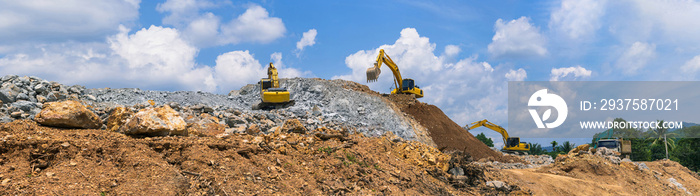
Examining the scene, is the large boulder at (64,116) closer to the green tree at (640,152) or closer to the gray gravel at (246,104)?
the gray gravel at (246,104)

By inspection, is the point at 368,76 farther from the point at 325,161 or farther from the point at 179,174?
the point at 179,174

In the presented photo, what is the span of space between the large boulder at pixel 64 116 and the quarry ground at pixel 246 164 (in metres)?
0.18

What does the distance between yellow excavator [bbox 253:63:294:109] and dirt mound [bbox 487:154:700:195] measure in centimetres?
1054

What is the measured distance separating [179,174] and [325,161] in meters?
3.37

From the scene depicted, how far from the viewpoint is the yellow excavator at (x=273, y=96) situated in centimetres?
2123

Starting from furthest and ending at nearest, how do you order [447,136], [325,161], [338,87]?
[338,87] → [447,136] → [325,161]

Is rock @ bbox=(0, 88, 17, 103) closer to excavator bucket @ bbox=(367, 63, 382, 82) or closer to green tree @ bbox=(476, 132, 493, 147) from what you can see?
excavator bucket @ bbox=(367, 63, 382, 82)

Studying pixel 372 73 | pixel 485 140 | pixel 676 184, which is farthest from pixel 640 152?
pixel 372 73

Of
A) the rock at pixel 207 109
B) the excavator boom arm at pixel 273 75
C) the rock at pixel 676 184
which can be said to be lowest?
the rock at pixel 676 184

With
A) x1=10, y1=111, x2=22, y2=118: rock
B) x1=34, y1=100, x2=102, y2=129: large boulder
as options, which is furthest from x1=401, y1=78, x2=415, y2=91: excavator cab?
x1=10, y1=111, x2=22, y2=118: rock

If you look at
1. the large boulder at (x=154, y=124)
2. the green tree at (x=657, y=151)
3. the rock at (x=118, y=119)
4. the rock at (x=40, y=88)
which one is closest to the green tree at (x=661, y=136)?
the green tree at (x=657, y=151)

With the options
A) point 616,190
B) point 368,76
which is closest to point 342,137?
point 616,190

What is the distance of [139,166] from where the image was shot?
787 cm

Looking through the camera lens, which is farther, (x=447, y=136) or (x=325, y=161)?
(x=447, y=136)
